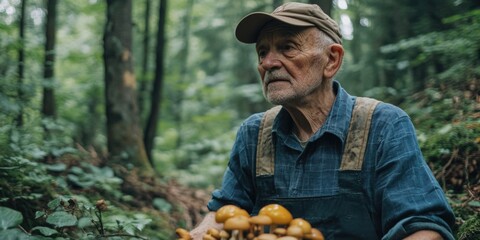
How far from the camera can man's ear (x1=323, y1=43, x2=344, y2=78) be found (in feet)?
9.74

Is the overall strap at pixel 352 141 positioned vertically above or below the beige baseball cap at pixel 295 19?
below

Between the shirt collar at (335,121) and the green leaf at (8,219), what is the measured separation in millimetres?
1620

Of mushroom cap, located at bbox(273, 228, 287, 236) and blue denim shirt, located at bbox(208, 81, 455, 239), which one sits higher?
blue denim shirt, located at bbox(208, 81, 455, 239)

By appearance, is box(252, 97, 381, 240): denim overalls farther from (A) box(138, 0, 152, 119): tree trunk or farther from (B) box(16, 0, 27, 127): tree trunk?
(A) box(138, 0, 152, 119): tree trunk

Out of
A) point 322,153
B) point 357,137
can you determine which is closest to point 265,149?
point 322,153

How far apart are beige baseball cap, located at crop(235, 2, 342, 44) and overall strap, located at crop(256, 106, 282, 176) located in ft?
2.11

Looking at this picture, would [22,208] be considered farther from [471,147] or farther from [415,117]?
[415,117]

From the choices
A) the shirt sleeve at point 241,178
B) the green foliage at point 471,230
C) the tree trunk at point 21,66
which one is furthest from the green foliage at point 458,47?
the tree trunk at point 21,66

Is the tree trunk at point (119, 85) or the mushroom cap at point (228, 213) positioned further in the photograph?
the tree trunk at point (119, 85)

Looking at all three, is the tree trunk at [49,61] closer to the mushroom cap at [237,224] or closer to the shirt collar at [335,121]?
the shirt collar at [335,121]

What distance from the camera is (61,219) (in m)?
2.45

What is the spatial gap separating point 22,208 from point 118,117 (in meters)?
3.37

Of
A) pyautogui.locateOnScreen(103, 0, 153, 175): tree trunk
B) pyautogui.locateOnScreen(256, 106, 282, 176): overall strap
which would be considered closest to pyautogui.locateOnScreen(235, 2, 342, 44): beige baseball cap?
pyautogui.locateOnScreen(256, 106, 282, 176): overall strap

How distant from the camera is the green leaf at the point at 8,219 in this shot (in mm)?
2189
